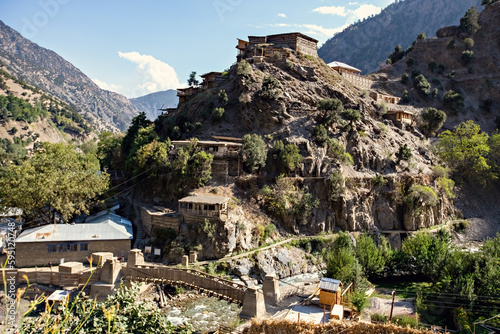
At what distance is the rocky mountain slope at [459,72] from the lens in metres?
68.8

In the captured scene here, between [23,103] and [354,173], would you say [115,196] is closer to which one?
[354,173]

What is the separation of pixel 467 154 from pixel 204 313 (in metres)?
46.0

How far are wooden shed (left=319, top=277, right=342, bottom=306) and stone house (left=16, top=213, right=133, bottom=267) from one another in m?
19.0

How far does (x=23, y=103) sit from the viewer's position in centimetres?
11794

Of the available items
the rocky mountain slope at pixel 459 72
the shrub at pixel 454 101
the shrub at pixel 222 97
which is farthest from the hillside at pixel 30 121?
the shrub at pixel 454 101

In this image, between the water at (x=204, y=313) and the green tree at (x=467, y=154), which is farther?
the green tree at (x=467, y=154)

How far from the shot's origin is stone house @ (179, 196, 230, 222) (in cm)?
3481

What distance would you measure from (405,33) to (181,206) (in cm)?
15964

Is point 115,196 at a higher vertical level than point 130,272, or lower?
higher

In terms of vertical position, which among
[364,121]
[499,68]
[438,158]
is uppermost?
[499,68]

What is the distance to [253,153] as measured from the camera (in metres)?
40.9

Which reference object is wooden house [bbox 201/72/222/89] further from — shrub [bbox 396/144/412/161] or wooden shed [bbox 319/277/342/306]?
wooden shed [bbox 319/277/342/306]

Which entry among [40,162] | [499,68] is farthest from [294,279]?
[499,68]

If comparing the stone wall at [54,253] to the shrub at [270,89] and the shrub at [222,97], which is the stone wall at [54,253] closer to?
the shrub at [222,97]
